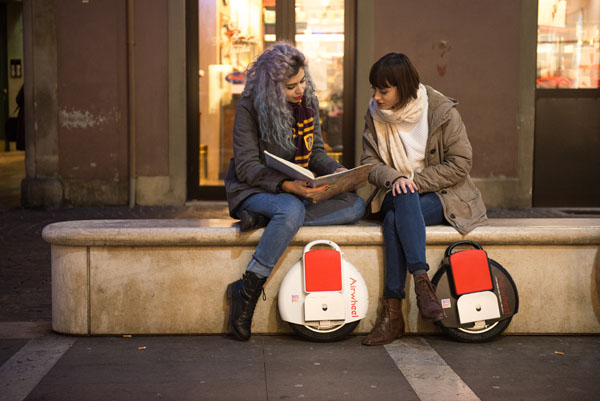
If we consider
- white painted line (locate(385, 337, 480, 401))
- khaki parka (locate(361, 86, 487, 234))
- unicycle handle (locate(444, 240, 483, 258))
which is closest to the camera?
white painted line (locate(385, 337, 480, 401))

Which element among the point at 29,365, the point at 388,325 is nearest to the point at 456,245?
the point at 388,325

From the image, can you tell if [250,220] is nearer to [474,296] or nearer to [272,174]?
[272,174]

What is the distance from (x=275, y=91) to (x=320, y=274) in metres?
1.02

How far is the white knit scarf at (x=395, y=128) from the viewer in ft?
16.0

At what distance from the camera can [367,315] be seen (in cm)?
486

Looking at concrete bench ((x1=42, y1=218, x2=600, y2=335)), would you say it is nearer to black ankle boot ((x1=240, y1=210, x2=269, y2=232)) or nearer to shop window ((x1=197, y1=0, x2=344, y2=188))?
black ankle boot ((x1=240, y1=210, x2=269, y2=232))

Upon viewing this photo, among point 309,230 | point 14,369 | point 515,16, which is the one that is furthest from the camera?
point 515,16

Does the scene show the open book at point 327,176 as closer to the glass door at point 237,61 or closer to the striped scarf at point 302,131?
the striped scarf at point 302,131

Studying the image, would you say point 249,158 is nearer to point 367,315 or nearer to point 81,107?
point 367,315

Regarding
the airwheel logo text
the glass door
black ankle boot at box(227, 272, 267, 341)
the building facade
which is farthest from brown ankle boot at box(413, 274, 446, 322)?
the glass door

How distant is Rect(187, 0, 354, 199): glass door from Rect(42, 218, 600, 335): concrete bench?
5924 mm

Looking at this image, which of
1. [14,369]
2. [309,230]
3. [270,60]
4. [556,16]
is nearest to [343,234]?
[309,230]

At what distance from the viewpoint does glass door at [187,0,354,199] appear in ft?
35.2

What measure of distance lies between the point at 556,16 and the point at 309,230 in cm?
698
